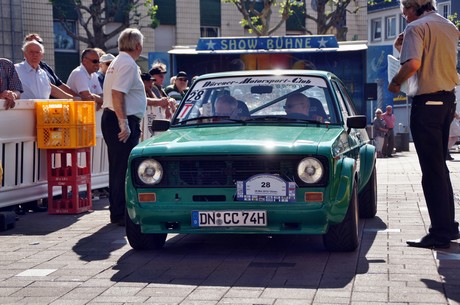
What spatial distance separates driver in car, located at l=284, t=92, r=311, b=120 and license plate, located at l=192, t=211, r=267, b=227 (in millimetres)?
1429

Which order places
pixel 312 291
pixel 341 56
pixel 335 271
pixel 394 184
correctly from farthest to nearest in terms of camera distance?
pixel 341 56 → pixel 394 184 → pixel 335 271 → pixel 312 291

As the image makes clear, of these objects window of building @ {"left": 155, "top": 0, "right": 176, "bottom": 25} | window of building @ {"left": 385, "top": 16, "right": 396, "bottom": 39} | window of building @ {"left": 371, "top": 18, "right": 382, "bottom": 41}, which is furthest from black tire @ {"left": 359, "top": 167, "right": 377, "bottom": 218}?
window of building @ {"left": 371, "top": 18, "right": 382, "bottom": 41}

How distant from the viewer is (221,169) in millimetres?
7215

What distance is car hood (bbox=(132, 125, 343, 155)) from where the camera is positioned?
7094mm

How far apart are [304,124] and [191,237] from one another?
4.87ft

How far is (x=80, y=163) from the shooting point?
12203mm

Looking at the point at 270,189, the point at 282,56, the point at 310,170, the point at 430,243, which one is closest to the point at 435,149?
the point at 430,243

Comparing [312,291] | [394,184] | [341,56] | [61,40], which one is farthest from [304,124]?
[61,40]

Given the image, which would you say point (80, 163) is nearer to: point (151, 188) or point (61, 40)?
point (151, 188)

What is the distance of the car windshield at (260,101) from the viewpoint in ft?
27.0

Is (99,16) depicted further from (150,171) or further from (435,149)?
(435,149)

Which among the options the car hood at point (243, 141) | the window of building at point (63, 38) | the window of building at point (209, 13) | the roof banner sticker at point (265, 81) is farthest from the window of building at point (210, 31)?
the car hood at point (243, 141)

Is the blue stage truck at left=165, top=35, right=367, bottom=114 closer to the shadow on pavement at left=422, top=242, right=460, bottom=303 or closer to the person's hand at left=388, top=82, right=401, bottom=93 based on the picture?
the person's hand at left=388, top=82, right=401, bottom=93

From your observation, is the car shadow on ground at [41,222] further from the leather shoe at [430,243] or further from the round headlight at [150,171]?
the leather shoe at [430,243]
